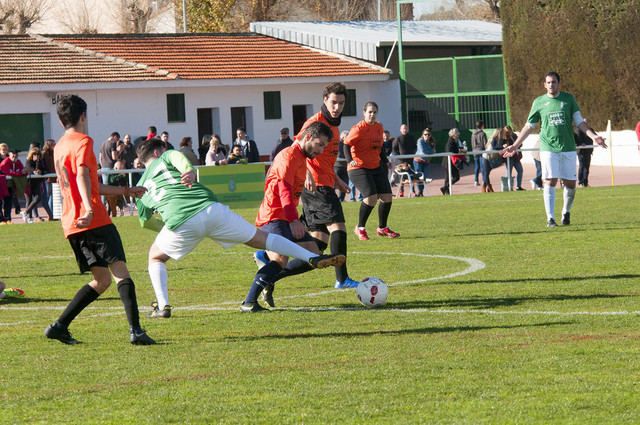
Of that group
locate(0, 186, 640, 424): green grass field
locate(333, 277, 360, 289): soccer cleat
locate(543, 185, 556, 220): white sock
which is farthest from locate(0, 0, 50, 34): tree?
locate(333, 277, 360, 289): soccer cleat

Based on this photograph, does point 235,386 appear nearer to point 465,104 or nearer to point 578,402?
point 578,402

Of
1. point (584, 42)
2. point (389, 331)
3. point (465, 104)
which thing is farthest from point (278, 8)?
point (389, 331)

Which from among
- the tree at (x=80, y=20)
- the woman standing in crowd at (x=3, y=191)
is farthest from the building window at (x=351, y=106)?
the tree at (x=80, y=20)

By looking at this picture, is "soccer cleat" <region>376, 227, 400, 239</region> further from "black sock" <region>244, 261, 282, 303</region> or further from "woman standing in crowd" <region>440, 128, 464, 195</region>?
"woman standing in crowd" <region>440, 128, 464, 195</region>

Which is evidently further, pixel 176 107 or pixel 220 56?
pixel 220 56

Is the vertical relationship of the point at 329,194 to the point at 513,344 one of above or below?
above

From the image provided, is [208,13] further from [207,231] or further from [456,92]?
[207,231]

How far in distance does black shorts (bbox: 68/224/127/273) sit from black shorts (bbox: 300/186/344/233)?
12.5 feet

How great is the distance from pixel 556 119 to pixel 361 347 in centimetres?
991

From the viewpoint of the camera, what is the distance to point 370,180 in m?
17.4

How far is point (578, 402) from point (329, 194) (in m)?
6.38

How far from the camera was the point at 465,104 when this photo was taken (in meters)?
49.1

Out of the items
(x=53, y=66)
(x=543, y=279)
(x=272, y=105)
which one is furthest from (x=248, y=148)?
(x=543, y=279)

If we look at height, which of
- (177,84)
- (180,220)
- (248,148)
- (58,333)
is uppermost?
(177,84)
